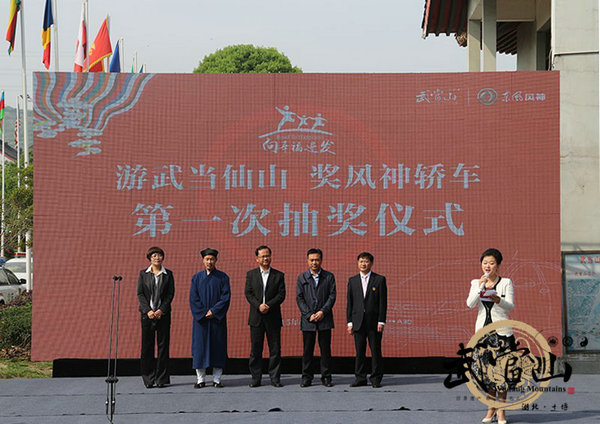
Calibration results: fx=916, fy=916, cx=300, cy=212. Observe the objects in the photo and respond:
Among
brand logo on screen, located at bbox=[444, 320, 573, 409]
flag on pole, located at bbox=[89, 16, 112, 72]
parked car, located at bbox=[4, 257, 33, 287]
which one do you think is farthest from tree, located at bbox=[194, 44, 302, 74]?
brand logo on screen, located at bbox=[444, 320, 573, 409]

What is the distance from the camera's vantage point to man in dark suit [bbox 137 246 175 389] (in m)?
10.1

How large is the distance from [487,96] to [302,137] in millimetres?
2233

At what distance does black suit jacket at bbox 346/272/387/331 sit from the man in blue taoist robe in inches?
55.9

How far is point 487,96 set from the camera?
1080 cm

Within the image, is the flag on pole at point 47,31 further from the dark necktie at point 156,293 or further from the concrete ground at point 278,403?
the dark necktie at point 156,293

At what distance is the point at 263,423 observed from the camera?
8008 millimetres

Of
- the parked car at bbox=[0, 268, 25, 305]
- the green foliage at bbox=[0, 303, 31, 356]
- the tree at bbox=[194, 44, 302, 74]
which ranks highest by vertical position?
the tree at bbox=[194, 44, 302, 74]

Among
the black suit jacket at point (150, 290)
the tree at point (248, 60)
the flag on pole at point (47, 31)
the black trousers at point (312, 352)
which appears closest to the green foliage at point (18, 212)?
the flag on pole at point (47, 31)

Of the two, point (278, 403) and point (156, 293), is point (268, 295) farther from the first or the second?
point (278, 403)

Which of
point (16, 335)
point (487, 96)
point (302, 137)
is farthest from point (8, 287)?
point (487, 96)

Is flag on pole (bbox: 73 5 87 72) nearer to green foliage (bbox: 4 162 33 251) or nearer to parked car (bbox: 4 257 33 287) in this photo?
green foliage (bbox: 4 162 33 251)

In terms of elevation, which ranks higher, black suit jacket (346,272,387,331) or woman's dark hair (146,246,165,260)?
woman's dark hair (146,246,165,260)

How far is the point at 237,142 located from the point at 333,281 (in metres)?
2.05

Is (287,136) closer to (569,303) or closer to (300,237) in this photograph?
(300,237)
